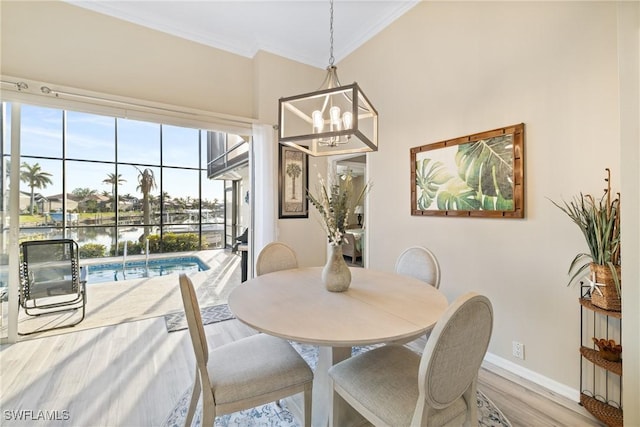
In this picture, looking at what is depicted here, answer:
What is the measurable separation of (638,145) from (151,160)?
880cm

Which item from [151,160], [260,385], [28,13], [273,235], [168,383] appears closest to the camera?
[260,385]

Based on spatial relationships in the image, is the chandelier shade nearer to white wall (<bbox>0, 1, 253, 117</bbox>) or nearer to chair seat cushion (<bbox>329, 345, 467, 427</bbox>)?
chair seat cushion (<bbox>329, 345, 467, 427</bbox>)

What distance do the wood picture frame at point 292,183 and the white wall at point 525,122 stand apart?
1.52m

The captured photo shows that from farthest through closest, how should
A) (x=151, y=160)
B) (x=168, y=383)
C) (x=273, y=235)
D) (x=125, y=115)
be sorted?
(x=151, y=160), (x=273, y=235), (x=125, y=115), (x=168, y=383)

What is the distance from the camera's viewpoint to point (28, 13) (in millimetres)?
2473

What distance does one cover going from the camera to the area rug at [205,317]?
2.98 metres

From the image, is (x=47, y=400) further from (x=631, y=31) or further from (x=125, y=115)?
(x=631, y=31)

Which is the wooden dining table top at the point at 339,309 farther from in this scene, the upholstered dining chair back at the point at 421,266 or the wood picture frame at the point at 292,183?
the wood picture frame at the point at 292,183

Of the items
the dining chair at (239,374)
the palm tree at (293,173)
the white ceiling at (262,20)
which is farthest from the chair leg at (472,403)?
the white ceiling at (262,20)

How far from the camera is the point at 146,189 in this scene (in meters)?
7.40

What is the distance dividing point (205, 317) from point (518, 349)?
3186mm

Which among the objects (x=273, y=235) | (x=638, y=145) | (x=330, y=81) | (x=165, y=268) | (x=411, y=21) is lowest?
(x=165, y=268)

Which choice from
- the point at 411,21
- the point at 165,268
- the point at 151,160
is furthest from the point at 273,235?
the point at 151,160

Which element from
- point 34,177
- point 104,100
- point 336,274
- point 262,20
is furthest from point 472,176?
point 34,177
